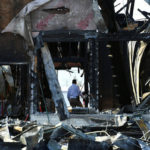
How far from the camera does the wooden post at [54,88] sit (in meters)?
10.8

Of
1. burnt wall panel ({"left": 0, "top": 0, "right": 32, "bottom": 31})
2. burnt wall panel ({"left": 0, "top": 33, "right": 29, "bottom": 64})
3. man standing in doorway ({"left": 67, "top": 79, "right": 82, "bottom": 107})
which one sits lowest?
man standing in doorway ({"left": 67, "top": 79, "right": 82, "bottom": 107})

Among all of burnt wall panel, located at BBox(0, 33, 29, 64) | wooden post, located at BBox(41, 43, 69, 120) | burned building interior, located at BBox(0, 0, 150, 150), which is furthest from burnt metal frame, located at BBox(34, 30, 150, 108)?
burnt wall panel, located at BBox(0, 33, 29, 64)

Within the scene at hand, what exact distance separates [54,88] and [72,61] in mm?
2161

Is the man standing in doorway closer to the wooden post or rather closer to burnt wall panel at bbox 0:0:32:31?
the wooden post

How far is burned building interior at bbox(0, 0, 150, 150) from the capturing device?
6605mm

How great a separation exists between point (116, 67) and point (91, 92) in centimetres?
460

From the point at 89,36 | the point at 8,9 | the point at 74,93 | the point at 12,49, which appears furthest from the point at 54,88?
the point at 8,9

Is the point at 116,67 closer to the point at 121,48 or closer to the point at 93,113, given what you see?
the point at 121,48

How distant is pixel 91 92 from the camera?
37.5ft

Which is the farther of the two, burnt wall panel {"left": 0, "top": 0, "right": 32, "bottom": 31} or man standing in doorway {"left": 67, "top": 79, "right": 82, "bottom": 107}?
burnt wall panel {"left": 0, "top": 0, "right": 32, "bottom": 31}

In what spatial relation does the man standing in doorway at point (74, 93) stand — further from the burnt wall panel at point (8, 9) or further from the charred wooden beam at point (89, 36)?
the burnt wall panel at point (8, 9)

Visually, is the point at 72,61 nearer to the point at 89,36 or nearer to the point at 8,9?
the point at 89,36

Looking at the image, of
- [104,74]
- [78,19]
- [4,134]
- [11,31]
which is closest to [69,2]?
[78,19]

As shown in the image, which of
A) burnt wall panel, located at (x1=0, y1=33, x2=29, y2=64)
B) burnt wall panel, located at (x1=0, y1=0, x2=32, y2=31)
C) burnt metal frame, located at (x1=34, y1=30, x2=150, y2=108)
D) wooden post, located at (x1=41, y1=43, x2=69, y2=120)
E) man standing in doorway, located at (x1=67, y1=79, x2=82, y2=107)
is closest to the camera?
wooden post, located at (x1=41, y1=43, x2=69, y2=120)
